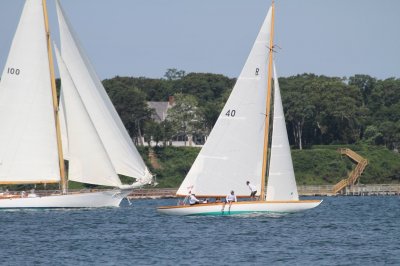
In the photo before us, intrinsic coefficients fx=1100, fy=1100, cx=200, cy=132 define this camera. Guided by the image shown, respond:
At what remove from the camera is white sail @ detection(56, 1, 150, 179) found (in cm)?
6600

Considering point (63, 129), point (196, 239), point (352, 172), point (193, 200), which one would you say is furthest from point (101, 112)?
point (352, 172)

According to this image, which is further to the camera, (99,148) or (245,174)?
(99,148)

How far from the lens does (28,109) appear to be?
67.1m

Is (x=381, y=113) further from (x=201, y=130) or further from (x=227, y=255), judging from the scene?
(x=227, y=255)

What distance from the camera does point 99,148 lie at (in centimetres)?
6594

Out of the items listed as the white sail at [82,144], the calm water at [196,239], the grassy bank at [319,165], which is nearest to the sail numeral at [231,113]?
the calm water at [196,239]

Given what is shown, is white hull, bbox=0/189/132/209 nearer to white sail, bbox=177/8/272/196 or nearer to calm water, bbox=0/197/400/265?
calm water, bbox=0/197/400/265

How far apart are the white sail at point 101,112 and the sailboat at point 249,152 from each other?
9689 millimetres

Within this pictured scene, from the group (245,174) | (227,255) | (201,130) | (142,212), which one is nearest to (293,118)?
(201,130)

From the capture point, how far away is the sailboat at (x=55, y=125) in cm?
6606

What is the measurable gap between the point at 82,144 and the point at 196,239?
2036 centimetres

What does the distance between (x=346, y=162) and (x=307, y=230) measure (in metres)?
72.8

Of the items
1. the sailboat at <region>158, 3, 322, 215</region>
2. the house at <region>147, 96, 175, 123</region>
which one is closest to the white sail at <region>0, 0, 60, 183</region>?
the sailboat at <region>158, 3, 322, 215</region>

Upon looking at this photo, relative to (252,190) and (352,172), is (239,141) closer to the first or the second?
(252,190)
